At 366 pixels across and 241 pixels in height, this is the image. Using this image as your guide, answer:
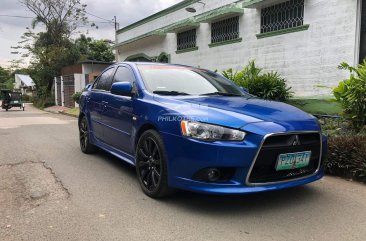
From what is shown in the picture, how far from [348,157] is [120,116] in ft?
10.6

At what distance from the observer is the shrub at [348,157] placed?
500cm

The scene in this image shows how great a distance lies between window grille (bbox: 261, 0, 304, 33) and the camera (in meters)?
9.77

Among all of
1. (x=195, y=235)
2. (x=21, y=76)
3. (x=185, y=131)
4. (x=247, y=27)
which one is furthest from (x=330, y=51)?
(x=21, y=76)

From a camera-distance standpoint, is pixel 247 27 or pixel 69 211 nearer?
pixel 69 211

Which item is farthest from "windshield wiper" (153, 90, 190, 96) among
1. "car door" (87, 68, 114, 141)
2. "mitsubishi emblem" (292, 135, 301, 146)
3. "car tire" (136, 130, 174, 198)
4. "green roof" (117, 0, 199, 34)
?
"green roof" (117, 0, 199, 34)

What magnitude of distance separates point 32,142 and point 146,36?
1034 cm

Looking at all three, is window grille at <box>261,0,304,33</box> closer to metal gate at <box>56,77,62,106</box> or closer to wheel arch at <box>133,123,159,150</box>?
wheel arch at <box>133,123,159,150</box>

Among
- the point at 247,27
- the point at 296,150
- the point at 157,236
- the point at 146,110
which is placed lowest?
the point at 157,236

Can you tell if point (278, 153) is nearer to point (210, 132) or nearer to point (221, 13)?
point (210, 132)

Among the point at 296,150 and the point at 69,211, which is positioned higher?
the point at 296,150

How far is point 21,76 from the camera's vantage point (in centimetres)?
6538

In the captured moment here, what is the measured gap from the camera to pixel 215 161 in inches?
142

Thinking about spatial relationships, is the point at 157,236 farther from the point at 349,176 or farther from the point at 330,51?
the point at 330,51

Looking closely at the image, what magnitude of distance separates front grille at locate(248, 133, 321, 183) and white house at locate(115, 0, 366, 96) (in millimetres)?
4980
